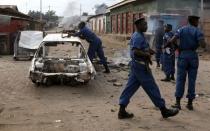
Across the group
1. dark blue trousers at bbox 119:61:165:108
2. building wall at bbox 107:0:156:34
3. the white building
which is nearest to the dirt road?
dark blue trousers at bbox 119:61:165:108

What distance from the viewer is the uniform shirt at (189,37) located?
9.25 m

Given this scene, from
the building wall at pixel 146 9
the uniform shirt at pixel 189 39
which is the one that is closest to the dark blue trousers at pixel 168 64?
the uniform shirt at pixel 189 39

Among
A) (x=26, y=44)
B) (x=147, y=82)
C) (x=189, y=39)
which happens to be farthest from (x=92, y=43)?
(x=26, y=44)

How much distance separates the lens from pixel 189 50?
368 inches

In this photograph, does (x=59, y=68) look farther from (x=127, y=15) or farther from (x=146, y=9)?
(x=127, y=15)

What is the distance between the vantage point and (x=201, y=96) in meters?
11.4

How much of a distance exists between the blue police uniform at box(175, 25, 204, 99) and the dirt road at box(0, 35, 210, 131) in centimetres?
57

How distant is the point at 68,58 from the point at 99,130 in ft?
17.2

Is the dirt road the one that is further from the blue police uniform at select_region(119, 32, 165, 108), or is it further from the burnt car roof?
the burnt car roof

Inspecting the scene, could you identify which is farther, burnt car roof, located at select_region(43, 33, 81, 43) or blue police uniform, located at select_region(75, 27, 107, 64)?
blue police uniform, located at select_region(75, 27, 107, 64)

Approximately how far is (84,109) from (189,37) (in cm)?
255

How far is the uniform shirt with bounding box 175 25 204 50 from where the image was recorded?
9250 millimetres

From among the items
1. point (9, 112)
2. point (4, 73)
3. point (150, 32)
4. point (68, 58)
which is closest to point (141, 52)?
point (9, 112)

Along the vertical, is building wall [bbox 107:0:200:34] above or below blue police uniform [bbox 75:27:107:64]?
above
